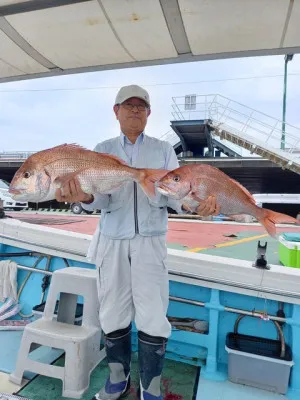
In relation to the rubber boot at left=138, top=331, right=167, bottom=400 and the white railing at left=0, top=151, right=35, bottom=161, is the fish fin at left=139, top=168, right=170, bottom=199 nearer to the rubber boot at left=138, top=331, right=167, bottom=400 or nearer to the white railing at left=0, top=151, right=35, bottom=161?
the rubber boot at left=138, top=331, right=167, bottom=400

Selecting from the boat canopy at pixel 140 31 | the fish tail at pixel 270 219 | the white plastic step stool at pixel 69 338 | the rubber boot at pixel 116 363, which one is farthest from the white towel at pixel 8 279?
the fish tail at pixel 270 219

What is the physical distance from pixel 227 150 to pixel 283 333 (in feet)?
72.5

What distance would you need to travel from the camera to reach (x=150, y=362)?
75.6 inches

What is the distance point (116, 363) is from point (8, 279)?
6.12ft

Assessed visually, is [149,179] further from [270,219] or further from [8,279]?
[8,279]

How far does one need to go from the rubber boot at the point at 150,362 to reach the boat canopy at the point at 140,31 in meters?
1.91

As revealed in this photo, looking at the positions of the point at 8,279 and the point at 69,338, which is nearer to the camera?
the point at 69,338

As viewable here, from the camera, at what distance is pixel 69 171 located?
1.74 meters

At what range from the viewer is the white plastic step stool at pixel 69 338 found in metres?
2.09

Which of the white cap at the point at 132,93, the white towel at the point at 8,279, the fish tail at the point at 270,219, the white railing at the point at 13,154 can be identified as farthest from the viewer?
the white railing at the point at 13,154

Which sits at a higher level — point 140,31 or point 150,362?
point 140,31

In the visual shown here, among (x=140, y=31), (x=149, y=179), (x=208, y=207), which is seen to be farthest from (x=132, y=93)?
(x=208, y=207)

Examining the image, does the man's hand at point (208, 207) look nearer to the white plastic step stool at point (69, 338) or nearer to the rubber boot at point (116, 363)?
the rubber boot at point (116, 363)

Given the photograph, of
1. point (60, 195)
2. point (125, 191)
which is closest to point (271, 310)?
point (125, 191)
